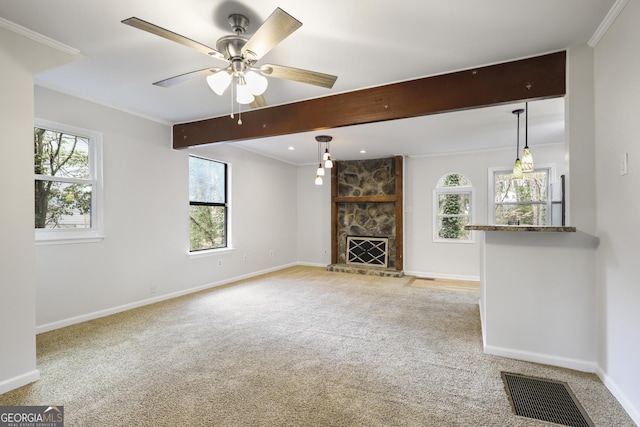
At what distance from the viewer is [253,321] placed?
3664mm

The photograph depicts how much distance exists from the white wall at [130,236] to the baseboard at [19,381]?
117 centimetres

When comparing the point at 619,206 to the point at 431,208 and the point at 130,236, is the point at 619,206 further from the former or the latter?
the point at 130,236

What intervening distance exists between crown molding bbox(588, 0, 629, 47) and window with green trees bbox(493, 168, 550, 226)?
12.0ft

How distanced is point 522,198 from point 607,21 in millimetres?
4130

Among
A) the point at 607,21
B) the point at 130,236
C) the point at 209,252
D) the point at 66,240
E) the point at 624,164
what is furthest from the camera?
the point at 209,252

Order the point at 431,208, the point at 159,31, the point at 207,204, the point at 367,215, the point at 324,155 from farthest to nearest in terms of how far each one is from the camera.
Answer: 1. the point at 367,215
2. the point at 431,208
3. the point at 324,155
4. the point at 207,204
5. the point at 159,31

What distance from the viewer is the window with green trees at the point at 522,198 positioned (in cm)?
563

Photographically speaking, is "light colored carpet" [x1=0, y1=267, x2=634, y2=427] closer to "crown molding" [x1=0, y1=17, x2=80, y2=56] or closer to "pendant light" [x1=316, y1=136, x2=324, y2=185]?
"pendant light" [x1=316, y1=136, x2=324, y2=185]

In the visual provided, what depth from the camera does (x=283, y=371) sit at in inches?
98.3

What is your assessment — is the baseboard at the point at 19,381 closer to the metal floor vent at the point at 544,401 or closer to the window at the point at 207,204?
the window at the point at 207,204

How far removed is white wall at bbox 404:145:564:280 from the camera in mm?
5977

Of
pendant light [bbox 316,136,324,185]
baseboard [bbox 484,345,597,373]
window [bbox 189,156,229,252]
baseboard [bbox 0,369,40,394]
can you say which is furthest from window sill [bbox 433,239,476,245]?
baseboard [bbox 0,369,40,394]

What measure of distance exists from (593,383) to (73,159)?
526 cm

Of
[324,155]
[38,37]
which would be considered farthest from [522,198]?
[38,37]
